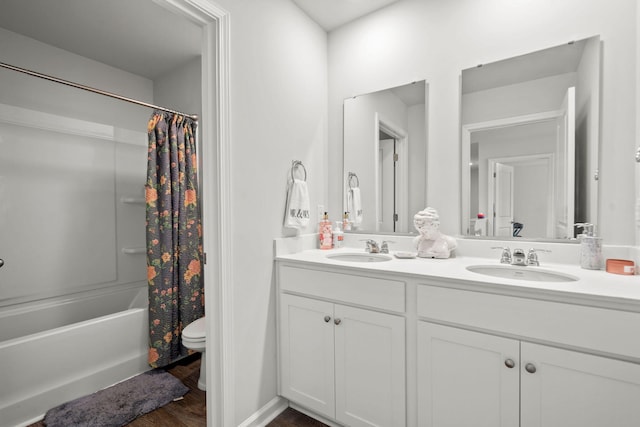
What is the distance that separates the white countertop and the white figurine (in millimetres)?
46

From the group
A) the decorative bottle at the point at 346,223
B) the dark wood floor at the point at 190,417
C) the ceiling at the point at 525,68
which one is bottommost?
the dark wood floor at the point at 190,417

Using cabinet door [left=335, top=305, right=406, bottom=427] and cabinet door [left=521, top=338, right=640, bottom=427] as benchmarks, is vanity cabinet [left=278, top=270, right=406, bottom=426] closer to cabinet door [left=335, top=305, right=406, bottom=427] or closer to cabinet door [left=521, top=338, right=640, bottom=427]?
cabinet door [left=335, top=305, right=406, bottom=427]

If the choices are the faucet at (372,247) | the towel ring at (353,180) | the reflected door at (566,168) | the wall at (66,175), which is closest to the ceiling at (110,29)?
the wall at (66,175)

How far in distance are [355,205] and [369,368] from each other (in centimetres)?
105

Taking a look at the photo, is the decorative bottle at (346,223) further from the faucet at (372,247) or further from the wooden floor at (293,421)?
the wooden floor at (293,421)

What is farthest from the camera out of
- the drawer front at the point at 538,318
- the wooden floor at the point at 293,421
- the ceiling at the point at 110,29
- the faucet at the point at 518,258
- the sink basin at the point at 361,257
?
the ceiling at the point at 110,29

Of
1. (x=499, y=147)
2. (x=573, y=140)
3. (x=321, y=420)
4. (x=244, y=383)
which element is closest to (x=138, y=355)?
(x=244, y=383)

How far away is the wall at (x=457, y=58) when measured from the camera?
1.33 metres

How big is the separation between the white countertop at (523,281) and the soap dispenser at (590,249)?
0.10 ft

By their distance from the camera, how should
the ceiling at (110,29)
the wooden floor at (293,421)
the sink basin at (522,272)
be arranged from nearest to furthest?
the sink basin at (522,272)
the wooden floor at (293,421)
the ceiling at (110,29)

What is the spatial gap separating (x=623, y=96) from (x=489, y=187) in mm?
647

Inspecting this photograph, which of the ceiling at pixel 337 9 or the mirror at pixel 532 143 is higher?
the ceiling at pixel 337 9

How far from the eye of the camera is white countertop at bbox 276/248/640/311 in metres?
0.95

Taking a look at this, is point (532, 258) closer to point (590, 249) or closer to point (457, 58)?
point (590, 249)
